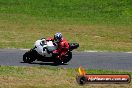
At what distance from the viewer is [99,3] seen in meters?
50.9

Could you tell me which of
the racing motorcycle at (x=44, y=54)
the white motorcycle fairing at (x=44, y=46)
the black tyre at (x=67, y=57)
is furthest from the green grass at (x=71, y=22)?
the white motorcycle fairing at (x=44, y=46)

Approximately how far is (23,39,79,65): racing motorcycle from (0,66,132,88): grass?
1.52 metres

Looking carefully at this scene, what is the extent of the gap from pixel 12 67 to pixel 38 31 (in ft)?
50.5

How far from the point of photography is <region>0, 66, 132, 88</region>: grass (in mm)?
16922

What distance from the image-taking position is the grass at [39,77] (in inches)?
666

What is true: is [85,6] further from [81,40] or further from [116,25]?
[81,40]

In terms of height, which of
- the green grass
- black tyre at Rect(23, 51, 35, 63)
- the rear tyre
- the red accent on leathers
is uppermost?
the red accent on leathers

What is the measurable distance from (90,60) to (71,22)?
17.3m

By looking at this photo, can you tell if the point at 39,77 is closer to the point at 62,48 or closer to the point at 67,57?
the point at 62,48

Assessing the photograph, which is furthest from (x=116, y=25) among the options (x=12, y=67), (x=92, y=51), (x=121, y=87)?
(x=121, y=87)

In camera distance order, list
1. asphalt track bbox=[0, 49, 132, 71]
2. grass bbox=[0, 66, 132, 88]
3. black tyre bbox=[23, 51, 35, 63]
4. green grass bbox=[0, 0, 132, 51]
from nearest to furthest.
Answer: grass bbox=[0, 66, 132, 88]
asphalt track bbox=[0, 49, 132, 71]
black tyre bbox=[23, 51, 35, 63]
green grass bbox=[0, 0, 132, 51]

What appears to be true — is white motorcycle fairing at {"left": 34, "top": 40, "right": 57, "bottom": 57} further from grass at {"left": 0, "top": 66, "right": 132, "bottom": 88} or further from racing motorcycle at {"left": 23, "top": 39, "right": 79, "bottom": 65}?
grass at {"left": 0, "top": 66, "right": 132, "bottom": 88}

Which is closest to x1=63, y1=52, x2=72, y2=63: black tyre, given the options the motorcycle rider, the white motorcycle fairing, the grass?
the motorcycle rider

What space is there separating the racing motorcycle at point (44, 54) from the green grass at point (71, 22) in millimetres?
5197
